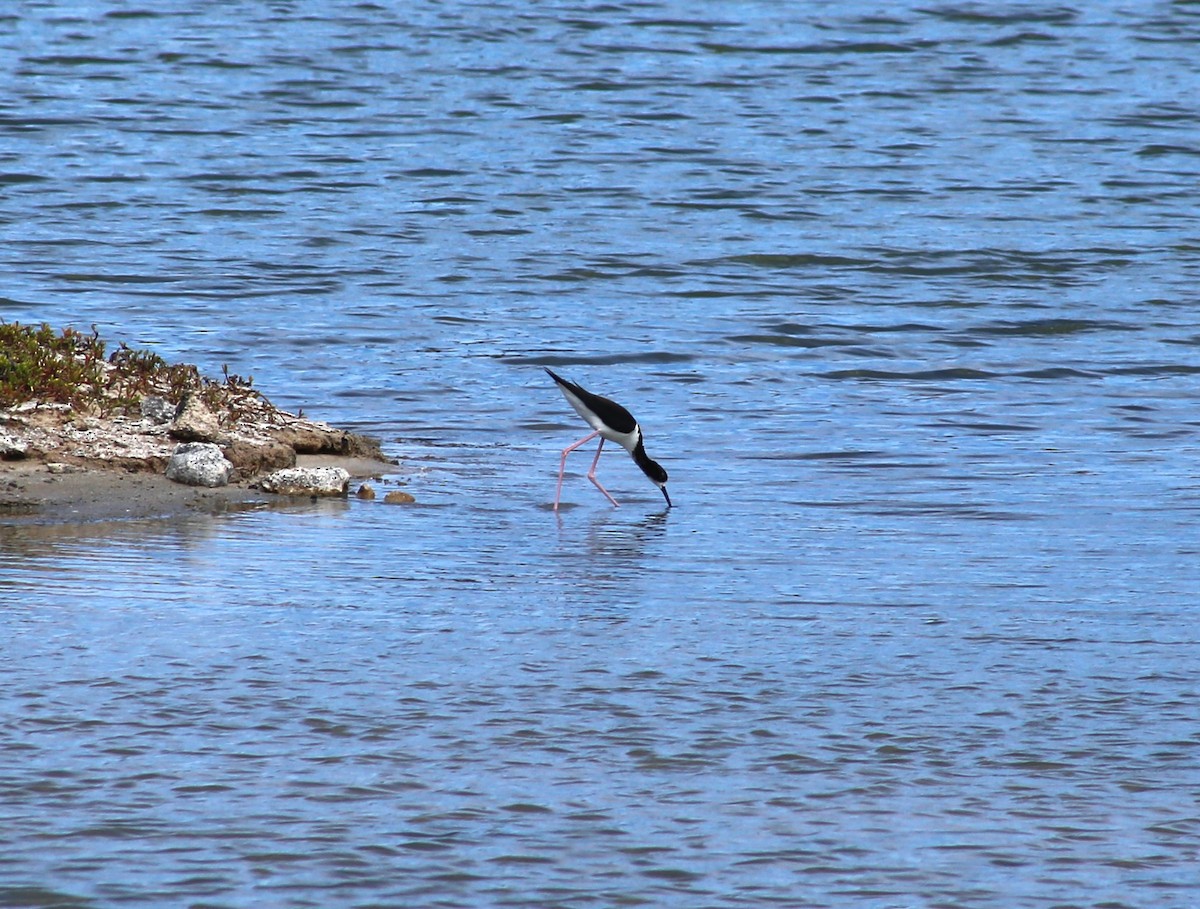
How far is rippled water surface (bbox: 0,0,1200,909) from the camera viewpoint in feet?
18.6

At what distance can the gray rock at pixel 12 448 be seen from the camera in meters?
10.0

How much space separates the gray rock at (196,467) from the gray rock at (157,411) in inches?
19.3

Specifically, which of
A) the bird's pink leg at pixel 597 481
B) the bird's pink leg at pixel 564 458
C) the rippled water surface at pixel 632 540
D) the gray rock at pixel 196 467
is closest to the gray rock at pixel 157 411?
the gray rock at pixel 196 467

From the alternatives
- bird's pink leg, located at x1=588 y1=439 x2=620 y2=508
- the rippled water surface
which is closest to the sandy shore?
the rippled water surface

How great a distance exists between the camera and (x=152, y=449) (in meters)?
10.5

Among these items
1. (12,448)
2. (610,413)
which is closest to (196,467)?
(12,448)

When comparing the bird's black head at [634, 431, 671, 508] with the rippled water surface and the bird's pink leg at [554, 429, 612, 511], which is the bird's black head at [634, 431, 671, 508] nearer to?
the rippled water surface

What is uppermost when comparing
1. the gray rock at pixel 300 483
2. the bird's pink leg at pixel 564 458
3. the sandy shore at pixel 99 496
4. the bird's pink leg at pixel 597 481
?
the sandy shore at pixel 99 496

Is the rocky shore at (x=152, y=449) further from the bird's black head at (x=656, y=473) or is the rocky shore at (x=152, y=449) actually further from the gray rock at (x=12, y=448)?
the bird's black head at (x=656, y=473)

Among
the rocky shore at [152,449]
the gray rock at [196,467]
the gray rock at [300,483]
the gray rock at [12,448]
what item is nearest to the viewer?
the rocky shore at [152,449]

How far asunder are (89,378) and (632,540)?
10.9ft

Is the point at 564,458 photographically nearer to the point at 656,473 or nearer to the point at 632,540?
the point at 656,473

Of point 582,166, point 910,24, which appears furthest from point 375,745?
point 910,24

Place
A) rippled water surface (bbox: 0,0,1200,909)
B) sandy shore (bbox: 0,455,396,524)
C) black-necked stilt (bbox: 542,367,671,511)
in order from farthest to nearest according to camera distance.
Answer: black-necked stilt (bbox: 542,367,671,511) < sandy shore (bbox: 0,455,396,524) < rippled water surface (bbox: 0,0,1200,909)
